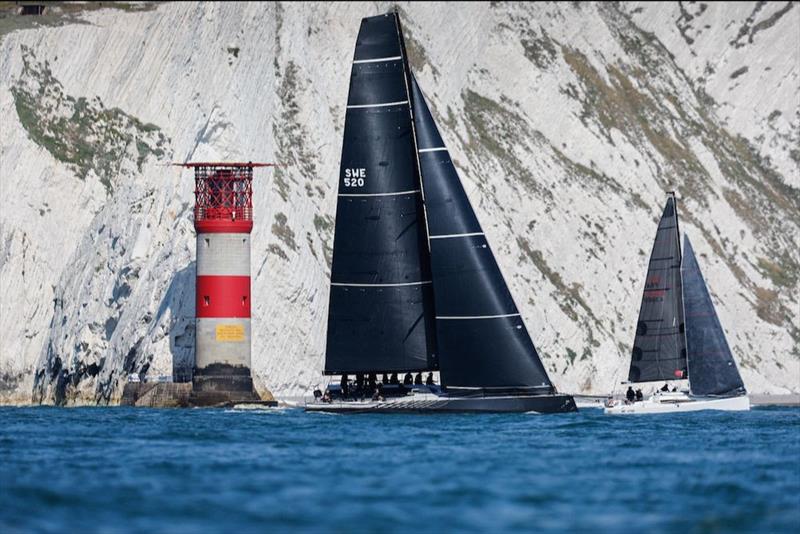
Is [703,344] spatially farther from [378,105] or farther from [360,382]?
[378,105]

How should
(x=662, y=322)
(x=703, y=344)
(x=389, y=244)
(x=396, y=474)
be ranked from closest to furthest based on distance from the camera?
(x=396, y=474) → (x=389, y=244) → (x=703, y=344) → (x=662, y=322)

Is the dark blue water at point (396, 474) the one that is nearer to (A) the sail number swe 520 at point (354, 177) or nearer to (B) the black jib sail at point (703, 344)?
(A) the sail number swe 520 at point (354, 177)

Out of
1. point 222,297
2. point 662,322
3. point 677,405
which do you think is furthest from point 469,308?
point 222,297

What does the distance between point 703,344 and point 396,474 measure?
97.8 feet

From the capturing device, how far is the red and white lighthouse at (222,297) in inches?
2667

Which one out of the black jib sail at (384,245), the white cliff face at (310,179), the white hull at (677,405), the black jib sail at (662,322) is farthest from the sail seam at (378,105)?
the white cliff face at (310,179)

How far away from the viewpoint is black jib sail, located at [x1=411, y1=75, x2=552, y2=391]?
2267 inches

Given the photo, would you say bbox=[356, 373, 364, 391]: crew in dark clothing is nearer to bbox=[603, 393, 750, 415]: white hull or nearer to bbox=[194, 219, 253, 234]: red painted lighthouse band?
bbox=[603, 393, 750, 415]: white hull

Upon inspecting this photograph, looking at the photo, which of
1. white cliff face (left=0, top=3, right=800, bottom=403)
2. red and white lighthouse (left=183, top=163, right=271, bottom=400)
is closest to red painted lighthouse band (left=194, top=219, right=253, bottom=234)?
red and white lighthouse (left=183, top=163, right=271, bottom=400)

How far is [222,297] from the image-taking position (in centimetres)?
6819

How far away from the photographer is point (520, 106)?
3866 inches

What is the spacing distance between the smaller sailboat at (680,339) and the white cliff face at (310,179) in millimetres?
12858

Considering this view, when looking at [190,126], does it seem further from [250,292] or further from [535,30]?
[535,30]

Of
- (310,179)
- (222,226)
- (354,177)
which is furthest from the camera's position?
(310,179)
